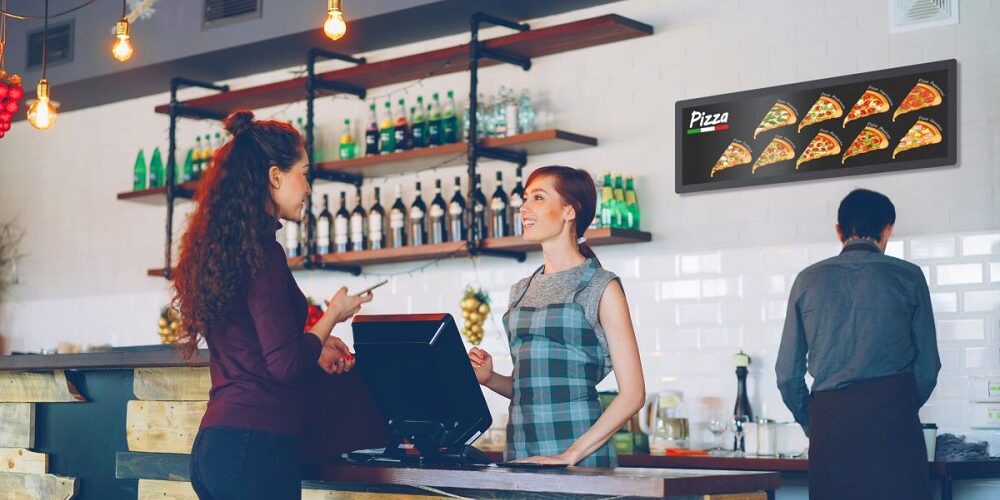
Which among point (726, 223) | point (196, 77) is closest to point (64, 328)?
point (196, 77)

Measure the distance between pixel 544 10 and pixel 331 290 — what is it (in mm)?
1787

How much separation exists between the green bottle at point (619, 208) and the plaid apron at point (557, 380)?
2.35m

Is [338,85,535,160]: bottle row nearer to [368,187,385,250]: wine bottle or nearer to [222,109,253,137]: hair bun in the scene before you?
[368,187,385,250]: wine bottle

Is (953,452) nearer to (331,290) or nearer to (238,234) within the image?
(238,234)

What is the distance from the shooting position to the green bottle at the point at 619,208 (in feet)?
17.4

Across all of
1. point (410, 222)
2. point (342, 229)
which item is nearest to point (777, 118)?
point (410, 222)

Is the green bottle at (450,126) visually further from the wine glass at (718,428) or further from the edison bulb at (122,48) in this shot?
the edison bulb at (122,48)

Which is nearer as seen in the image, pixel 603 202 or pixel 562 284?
pixel 562 284

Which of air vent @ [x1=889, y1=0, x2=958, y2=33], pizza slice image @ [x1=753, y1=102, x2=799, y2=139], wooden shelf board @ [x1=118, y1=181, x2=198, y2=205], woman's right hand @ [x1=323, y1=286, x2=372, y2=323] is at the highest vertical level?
air vent @ [x1=889, y1=0, x2=958, y2=33]

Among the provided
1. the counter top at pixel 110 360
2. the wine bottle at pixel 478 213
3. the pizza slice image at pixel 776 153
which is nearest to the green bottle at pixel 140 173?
the wine bottle at pixel 478 213

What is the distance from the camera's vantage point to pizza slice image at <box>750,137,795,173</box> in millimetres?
4996

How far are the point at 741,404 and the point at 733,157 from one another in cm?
98

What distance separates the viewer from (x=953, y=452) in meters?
4.33

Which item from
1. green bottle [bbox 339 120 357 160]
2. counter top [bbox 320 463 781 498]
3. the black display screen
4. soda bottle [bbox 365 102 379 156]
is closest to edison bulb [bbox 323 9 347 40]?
counter top [bbox 320 463 781 498]
